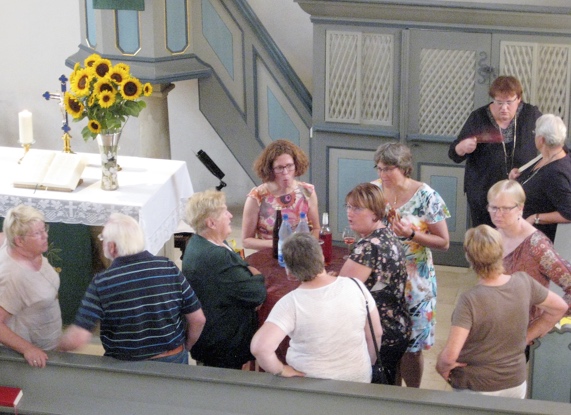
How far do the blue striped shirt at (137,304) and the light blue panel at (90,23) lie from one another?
405 centimetres

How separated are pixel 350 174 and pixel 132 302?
3759 millimetres

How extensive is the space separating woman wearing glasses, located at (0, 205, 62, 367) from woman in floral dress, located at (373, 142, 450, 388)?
1.61 m

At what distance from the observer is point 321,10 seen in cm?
714

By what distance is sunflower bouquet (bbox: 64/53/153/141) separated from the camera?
5.22 meters

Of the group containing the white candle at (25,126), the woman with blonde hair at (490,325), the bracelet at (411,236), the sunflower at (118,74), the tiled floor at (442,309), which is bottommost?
the tiled floor at (442,309)

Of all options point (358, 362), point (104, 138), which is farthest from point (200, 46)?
point (358, 362)

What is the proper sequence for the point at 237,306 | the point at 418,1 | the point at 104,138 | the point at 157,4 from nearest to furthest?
the point at 237,306 < the point at 104,138 < the point at 418,1 < the point at 157,4

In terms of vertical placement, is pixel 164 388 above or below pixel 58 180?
below

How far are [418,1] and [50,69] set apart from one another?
4143mm

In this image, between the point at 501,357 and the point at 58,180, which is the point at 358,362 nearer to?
the point at 501,357

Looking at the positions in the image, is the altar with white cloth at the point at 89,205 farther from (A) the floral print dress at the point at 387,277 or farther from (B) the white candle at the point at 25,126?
(A) the floral print dress at the point at 387,277

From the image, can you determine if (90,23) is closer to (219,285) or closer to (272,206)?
(272,206)

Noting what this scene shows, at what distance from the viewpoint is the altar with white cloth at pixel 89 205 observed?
543 cm

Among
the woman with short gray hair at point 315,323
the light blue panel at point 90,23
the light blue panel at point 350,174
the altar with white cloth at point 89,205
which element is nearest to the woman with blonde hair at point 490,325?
the woman with short gray hair at point 315,323
